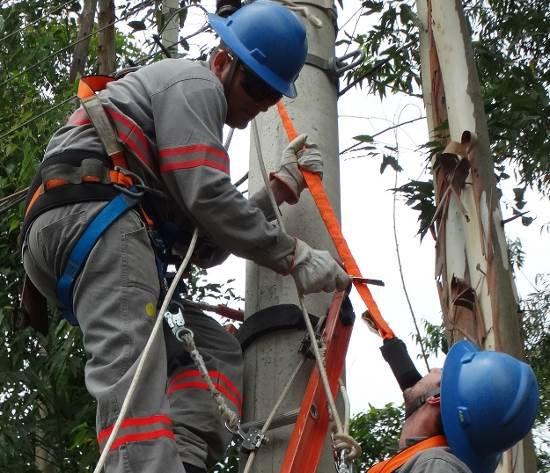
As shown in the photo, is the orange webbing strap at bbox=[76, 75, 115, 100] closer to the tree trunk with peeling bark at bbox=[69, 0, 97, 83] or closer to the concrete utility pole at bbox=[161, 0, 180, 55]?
the concrete utility pole at bbox=[161, 0, 180, 55]

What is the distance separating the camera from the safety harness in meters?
2.40

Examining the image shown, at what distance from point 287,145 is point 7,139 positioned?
3883 mm

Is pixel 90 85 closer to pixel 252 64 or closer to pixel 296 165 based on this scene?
pixel 252 64

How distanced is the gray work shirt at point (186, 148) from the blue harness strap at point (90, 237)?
12 centimetres

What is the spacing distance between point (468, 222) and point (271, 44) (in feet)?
4.37

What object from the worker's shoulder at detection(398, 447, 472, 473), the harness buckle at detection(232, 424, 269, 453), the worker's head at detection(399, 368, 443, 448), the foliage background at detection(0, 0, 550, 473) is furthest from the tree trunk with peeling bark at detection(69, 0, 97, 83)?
the worker's shoulder at detection(398, 447, 472, 473)

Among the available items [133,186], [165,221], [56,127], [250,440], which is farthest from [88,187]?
[56,127]

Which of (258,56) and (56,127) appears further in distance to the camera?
(56,127)

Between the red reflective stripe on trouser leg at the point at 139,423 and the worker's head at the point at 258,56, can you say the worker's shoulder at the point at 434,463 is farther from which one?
the worker's head at the point at 258,56

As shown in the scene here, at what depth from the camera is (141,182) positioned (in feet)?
8.19

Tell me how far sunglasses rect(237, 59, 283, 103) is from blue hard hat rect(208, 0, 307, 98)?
28 mm

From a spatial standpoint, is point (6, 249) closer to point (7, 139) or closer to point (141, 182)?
point (7, 139)

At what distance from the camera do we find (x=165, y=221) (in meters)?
2.62

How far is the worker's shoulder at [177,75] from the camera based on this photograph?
2.56m
